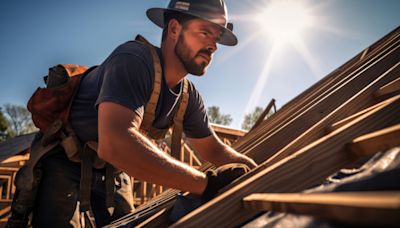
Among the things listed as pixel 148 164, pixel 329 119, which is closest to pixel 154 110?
pixel 148 164

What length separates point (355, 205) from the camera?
54cm

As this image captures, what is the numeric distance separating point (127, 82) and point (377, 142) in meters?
1.36

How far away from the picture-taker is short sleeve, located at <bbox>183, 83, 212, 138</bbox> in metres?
2.64

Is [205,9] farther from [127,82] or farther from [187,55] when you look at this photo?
[127,82]

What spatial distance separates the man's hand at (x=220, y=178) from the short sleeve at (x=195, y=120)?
3.93 feet

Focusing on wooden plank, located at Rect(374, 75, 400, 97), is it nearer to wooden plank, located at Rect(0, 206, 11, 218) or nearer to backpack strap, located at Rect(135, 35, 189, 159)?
backpack strap, located at Rect(135, 35, 189, 159)

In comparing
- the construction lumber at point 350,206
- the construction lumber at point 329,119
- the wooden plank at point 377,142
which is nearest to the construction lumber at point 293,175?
the wooden plank at point 377,142

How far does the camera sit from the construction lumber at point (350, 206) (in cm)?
49

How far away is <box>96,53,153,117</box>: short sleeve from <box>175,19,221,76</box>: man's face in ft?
1.77

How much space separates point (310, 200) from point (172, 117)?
1902 mm

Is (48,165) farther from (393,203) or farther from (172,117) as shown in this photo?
(393,203)

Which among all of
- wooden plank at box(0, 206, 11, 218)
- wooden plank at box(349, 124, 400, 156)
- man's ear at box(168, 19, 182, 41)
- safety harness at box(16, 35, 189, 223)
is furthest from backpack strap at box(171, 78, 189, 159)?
wooden plank at box(0, 206, 11, 218)

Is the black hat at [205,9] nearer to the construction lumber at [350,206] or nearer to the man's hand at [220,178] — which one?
the man's hand at [220,178]

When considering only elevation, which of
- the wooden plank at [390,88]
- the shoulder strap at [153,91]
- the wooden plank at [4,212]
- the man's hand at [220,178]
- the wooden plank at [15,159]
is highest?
the shoulder strap at [153,91]
